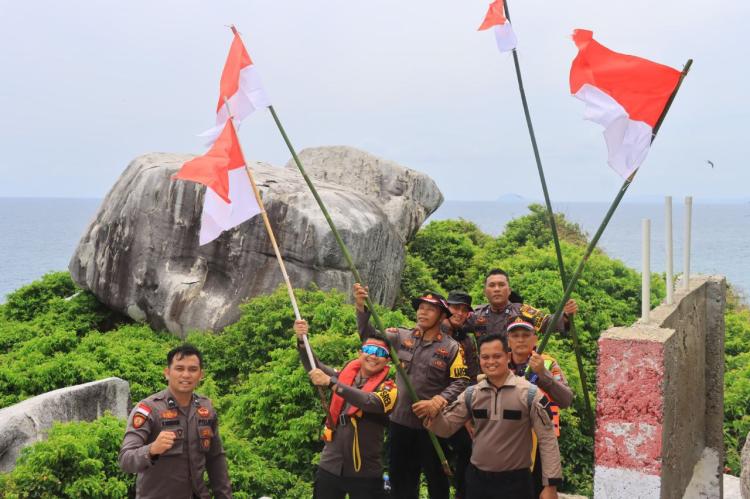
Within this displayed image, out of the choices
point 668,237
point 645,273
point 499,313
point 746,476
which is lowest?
point 746,476

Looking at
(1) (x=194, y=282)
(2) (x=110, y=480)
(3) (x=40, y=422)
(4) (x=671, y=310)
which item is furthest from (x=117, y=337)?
(4) (x=671, y=310)

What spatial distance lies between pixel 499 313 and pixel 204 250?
7.30 m

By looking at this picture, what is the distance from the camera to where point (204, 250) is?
41.9ft

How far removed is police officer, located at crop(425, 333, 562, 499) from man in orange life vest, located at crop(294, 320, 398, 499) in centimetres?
79

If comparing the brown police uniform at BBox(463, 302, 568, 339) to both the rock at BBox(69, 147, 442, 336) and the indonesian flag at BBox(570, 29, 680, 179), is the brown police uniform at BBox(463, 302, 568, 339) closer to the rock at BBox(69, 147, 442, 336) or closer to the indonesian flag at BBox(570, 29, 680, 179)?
the indonesian flag at BBox(570, 29, 680, 179)

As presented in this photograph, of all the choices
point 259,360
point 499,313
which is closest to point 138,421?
point 499,313

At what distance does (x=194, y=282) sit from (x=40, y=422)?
569 cm

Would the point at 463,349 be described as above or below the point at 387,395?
above

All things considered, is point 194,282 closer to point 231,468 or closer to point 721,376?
point 231,468

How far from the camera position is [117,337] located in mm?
12469

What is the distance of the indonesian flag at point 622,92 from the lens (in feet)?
17.5

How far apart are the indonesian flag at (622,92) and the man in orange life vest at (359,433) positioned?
2049 millimetres

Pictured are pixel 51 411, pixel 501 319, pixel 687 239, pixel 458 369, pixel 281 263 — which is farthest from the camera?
pixel 51 411

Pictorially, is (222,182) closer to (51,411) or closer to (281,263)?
(281,263)
